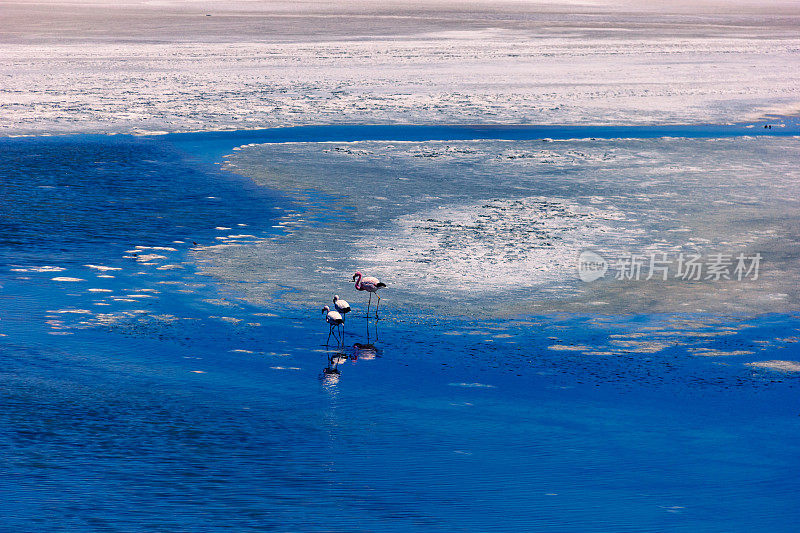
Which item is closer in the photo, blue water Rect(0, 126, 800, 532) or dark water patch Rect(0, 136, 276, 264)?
blue water Rect(0, 126, 800, 532)

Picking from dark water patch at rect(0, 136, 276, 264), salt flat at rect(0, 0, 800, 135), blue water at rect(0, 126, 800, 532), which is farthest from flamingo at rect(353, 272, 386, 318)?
salt flat at rect(0, 0, 800, 135)

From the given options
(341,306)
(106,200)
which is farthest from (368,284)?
(106,200)

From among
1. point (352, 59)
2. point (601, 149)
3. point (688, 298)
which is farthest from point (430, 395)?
point (352, 59)

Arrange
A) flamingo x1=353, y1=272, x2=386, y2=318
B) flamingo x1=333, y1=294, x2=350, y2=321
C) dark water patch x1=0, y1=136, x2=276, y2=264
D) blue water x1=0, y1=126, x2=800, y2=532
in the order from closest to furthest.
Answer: blue water x1=0, y1=126, x2=800, y2=532 < flamingo x1=333, y1=294, x2=350, y2=321 < flamingo x1=353, y1=272, x2=386, y2=318 < dark water patch x1=0, y1=136, x2=276, y2=264

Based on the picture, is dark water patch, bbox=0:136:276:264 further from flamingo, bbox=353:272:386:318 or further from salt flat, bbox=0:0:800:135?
flamingo, bbox=353:272:386:318

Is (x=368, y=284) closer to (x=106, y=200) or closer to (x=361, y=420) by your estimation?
(x=361, y=420)
